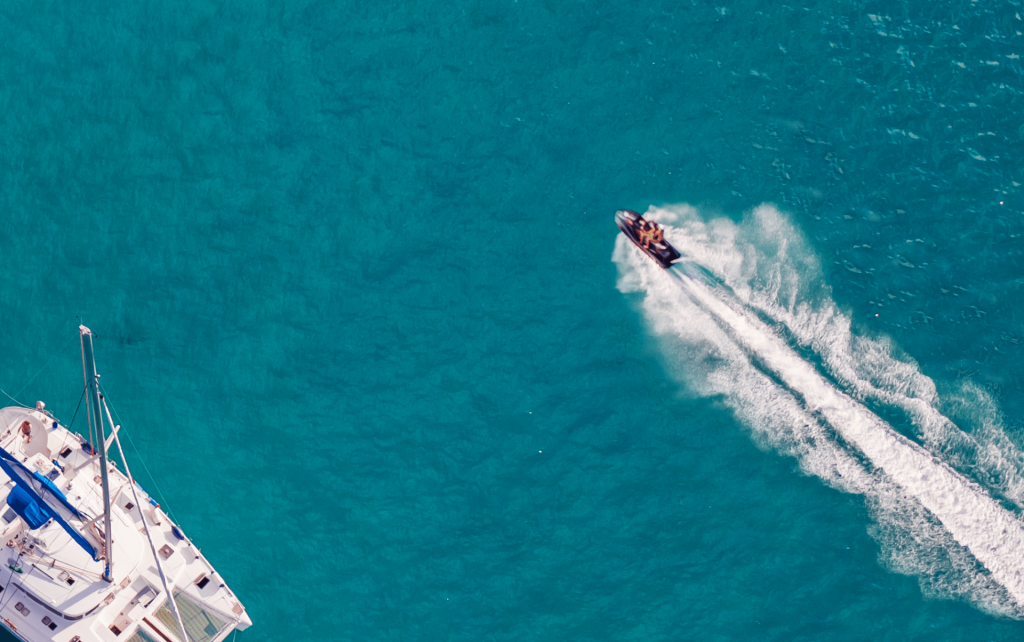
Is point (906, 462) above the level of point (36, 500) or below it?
above

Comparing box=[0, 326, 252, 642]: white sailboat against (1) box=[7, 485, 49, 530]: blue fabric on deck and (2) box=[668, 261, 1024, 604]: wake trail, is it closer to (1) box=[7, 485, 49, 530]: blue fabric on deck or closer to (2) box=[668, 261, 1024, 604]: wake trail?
(1) box=[7, 485, 49, 530]: blue fabric on deck

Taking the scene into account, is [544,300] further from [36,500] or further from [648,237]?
[36,500]

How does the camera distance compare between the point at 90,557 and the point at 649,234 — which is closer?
the point at 90,557

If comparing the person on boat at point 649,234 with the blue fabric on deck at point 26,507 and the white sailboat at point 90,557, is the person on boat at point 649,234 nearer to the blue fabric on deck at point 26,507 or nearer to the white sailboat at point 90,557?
the white sailboat at point 90,557

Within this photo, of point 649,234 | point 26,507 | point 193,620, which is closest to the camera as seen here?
point 26,507

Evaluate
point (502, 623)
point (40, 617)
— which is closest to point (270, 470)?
point (40, 617)

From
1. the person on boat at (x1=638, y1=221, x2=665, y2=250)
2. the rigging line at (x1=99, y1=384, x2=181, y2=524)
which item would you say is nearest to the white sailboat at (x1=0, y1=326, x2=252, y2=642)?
the rigging line at (x1=99, y1=384, x2=181, y2=524)

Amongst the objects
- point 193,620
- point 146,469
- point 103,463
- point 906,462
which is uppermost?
point 906,462

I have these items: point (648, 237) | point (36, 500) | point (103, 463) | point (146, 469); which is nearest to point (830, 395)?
point (648, 237)

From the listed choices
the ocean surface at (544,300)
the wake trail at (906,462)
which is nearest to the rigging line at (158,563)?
the ocean surface at (544,300)
